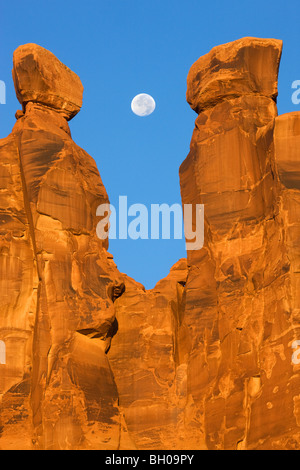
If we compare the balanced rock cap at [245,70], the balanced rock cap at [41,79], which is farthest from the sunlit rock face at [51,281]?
the balanced rock cap at [245,70]

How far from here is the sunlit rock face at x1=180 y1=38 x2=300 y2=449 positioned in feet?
108

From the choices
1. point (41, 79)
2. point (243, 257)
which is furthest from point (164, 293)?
point (41, 79)

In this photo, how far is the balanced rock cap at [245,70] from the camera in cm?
3725

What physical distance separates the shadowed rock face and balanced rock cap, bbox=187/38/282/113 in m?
0.04

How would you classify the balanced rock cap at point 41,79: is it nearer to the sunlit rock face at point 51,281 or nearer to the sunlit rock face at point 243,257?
the sunlit rock face at point 51,281

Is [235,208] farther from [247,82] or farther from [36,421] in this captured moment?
[36,421]

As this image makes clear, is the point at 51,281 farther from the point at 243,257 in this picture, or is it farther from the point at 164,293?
the point at 243,257

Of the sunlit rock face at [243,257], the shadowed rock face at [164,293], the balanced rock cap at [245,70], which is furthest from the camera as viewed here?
the balanced rock cap at [245,70]

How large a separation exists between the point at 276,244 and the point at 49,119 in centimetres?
807

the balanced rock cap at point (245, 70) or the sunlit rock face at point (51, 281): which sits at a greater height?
the balanced rock cap at point (245, 70)

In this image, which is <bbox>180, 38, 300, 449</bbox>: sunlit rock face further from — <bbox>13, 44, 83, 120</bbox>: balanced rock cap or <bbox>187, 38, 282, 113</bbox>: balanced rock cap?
<bbox>13, 44, 83, 120</bbox>: balanced rock cap

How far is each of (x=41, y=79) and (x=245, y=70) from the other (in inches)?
234

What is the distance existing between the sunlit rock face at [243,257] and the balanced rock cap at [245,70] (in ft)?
0.09

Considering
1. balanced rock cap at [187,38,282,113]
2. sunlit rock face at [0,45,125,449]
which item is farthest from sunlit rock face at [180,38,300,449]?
sunlit rock face at [0,45,125,449]
